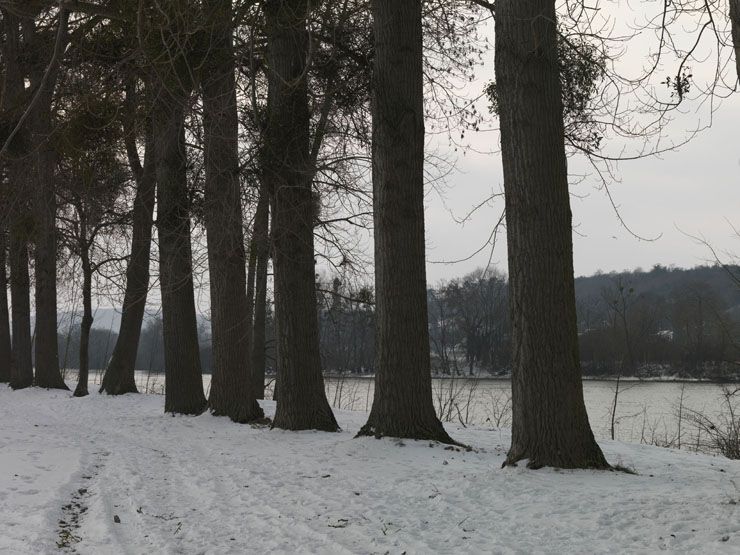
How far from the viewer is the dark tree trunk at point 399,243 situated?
24.8 ft

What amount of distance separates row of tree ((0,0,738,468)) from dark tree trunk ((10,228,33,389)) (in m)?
6.34

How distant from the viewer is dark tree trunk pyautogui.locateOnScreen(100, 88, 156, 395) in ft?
48.5

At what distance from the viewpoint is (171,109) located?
9.95 m

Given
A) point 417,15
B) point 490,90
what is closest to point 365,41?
point 417,15

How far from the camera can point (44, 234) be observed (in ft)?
53.8

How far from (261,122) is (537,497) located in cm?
563

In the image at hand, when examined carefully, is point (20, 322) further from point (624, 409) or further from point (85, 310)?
point (624, 409)

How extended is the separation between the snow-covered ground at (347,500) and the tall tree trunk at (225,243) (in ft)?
8.29

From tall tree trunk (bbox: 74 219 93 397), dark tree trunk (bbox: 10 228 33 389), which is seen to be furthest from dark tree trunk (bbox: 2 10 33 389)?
tall tree trunk (bbox: 74 219 93 397)

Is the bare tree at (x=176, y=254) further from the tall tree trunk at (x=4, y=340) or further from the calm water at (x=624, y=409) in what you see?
the tall tree trunk at (x=4, y=340)

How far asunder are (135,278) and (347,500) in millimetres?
11666

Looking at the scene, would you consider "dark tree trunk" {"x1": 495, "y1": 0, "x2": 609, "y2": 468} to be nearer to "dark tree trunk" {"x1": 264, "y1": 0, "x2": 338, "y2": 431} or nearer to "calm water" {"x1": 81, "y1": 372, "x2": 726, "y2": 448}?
"dark tree trunk" {"x1": 264, "y1": 0, "x2": 338, "y2": 431}

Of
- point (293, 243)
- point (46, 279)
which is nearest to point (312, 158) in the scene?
point (293, 243)

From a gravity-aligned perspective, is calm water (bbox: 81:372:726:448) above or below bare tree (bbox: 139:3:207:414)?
below
